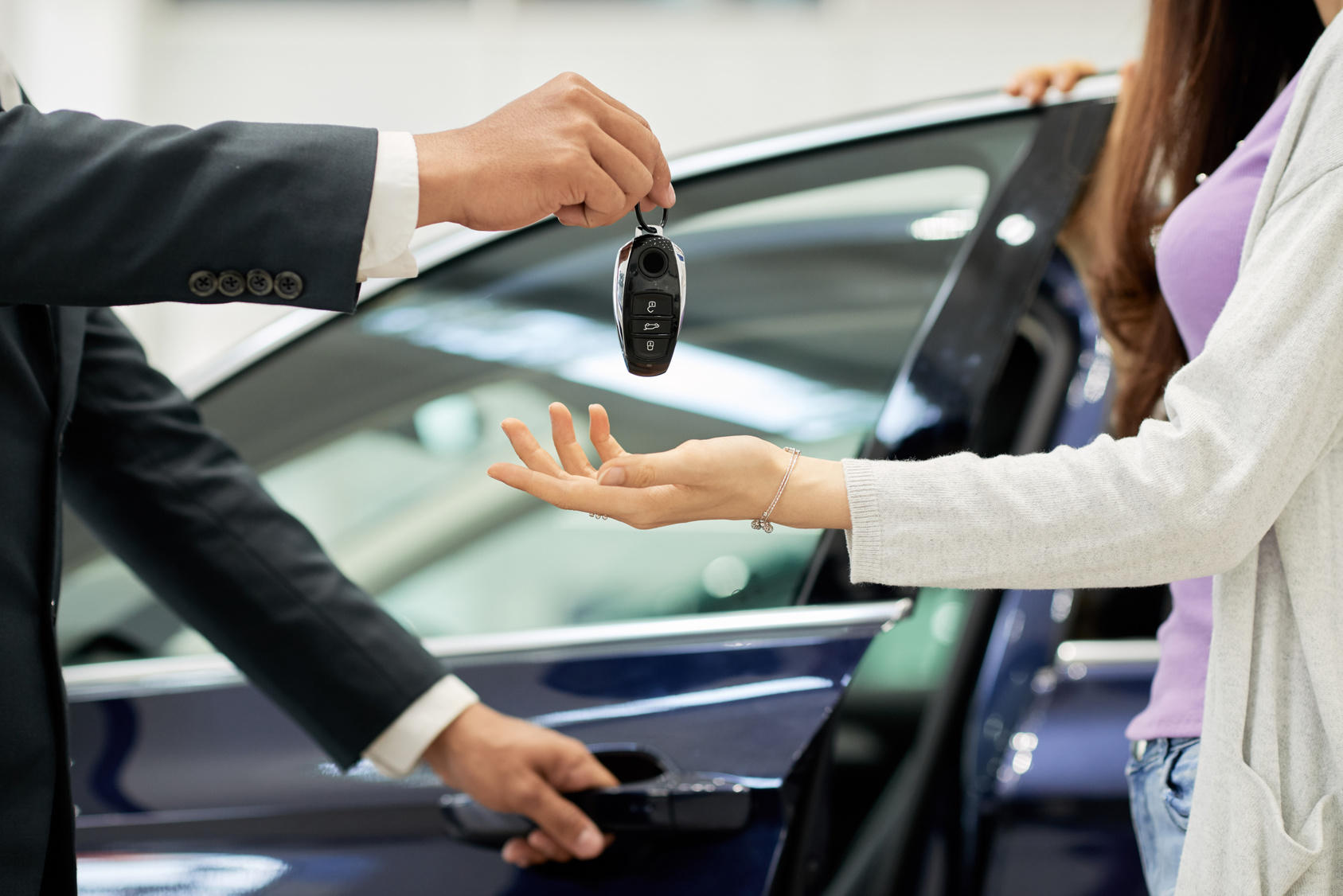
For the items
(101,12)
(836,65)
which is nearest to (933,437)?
(836,65)

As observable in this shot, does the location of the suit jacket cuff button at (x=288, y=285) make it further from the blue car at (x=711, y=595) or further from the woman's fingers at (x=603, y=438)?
the blue car at (x=711, y=595)

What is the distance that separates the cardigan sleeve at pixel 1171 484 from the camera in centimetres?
80

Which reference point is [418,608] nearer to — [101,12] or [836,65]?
[836,65]

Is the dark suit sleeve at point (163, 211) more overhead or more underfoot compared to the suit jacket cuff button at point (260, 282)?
more overhead

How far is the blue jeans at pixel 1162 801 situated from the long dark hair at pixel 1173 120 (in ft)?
1.30

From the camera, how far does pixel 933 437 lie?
4.10ft

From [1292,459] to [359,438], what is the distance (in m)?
1.29

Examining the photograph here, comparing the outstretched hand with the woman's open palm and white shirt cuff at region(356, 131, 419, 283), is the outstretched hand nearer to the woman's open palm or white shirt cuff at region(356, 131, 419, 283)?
the woman's open palm

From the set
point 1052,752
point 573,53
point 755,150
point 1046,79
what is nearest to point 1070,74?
point 1046,79

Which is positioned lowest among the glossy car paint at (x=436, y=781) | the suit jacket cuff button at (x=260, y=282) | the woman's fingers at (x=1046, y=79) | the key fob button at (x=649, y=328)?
the glossy car paint at (x=436, y=781)

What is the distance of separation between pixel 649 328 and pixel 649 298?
2cm

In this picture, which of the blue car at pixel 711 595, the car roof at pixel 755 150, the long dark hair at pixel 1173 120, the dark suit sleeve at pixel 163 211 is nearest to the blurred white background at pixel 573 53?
the car roof at pixel 755 150

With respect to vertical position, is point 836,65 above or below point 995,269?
above

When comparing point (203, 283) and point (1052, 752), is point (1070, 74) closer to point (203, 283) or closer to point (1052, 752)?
point (1052, 752)
